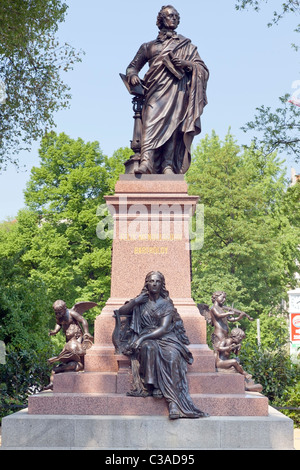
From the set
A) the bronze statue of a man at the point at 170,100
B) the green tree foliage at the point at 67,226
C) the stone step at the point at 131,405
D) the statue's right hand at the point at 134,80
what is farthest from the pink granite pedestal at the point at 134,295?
the green tree foliage at the point at 67,226

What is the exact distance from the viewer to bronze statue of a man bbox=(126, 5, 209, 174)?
10180mm

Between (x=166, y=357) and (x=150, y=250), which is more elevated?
(x=150, y=250)

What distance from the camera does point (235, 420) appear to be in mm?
7695

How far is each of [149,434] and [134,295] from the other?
2234mm

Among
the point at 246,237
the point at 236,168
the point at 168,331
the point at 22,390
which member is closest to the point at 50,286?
the point at 246,237

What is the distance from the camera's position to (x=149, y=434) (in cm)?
765

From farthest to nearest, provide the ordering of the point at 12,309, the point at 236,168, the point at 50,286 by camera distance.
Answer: the point at 236,168
the point at 50,286
the point at 12,309

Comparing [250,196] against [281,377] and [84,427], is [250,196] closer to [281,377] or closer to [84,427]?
[281,377]

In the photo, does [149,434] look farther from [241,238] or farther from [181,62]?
[241,238]

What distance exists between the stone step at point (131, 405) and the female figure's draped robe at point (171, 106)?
12.2 feet

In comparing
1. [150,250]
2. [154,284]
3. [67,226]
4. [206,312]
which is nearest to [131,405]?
[154,284]

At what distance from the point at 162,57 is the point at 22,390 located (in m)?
6.55

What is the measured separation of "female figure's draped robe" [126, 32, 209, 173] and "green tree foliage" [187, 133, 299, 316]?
17.9 metres

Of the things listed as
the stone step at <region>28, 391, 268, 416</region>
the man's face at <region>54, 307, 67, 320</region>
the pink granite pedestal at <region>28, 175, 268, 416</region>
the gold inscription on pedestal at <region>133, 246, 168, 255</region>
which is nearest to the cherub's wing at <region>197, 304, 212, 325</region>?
the pink granite pedestal at <region>28, 175, 268, 416</region>
